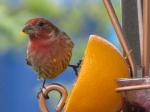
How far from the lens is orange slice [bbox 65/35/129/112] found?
524mm

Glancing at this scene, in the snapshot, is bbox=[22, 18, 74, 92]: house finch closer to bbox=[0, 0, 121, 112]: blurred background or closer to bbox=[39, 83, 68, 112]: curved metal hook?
bbox=[39, 83, 68, 112]: curved metal hook

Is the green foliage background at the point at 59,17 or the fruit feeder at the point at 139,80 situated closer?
the fruit feeder at the point at 139,80

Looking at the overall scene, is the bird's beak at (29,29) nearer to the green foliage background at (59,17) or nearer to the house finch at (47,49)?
the house finch at (47,49)

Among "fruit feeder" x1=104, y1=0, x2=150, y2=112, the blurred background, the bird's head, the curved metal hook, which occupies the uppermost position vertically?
the bird's head

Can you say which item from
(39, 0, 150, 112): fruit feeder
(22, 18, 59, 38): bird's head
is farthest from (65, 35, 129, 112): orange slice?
(22, 18, 59, 38): bird's head

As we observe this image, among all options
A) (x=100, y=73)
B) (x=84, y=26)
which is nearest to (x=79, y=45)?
(x=84, y=26)

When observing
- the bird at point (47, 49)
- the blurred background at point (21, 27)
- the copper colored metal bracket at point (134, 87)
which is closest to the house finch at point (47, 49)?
the bird at point (47, 49)

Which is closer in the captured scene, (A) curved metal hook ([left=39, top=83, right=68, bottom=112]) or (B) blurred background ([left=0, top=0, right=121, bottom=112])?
(A) curved metal hook ([left=39, top=83, right=68, bottom=112])

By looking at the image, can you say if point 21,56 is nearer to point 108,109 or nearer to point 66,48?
point 66,48

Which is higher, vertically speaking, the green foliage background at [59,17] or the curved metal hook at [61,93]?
the curved metal hook at [61,93]

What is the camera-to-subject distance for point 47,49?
24.5 inches

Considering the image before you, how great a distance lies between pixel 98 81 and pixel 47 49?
0.39 ft

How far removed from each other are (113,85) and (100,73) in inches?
0.8

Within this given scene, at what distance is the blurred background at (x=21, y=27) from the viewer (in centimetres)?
111
